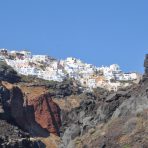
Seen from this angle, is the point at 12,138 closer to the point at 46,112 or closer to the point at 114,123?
the point at 114,123

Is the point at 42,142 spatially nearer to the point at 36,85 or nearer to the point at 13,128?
the point at 13,128

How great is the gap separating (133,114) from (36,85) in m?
101

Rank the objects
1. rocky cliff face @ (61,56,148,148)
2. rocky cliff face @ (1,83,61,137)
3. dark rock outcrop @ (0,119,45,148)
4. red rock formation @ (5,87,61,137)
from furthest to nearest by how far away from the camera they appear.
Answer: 1. red rock formation @ (5,87,61,137)
2. rocky cliff face @ (1,83,61,137)
3. dark rock outcrop @ (0,119,45,148)
4. rocky cliff face @ (61,56,148,148)

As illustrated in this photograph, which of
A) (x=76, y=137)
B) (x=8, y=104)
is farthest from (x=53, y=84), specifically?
(x=76, y=137)

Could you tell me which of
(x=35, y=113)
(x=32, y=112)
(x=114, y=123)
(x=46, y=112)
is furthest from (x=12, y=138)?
(x=46, y=112)

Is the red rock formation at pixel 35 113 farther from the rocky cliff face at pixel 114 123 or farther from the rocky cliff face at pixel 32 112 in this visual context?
the rocky cliff face at pixel 114 123

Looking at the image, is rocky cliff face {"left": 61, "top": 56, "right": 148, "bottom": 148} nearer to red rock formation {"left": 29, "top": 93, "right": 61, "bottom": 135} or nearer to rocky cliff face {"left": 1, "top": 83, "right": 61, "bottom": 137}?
rocky cliff face {"left": 1, "top": 83, "right": 61, "bottom": 137}

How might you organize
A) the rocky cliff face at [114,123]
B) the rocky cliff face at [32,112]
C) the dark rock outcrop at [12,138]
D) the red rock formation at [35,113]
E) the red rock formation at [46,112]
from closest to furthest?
the rocky cliff face at [114,123] → the dark rock outcrop at [12,138] → the rocky cliff face at [32,112] → the red rock formation at [35,113] → the red rock formation at [46,112]

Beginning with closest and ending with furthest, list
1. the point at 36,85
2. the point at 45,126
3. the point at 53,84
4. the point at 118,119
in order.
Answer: the point at 118,119, the point at 45,126, the point at 36,85, the point at 53,84

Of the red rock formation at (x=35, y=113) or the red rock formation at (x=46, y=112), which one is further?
the red rock formation at (x=46, y=112)

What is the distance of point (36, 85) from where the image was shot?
17800 cm

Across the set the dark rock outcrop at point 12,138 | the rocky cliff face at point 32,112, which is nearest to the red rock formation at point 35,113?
the rocky cliff face at point 32,112

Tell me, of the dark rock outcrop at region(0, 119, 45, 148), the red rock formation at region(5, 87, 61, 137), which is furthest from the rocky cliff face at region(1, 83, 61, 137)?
the dark rock outcrop at region(0, 119, 45, 148)

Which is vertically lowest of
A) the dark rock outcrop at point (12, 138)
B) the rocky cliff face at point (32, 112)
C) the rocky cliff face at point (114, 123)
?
the rocky cliff face at point (114, 123)
